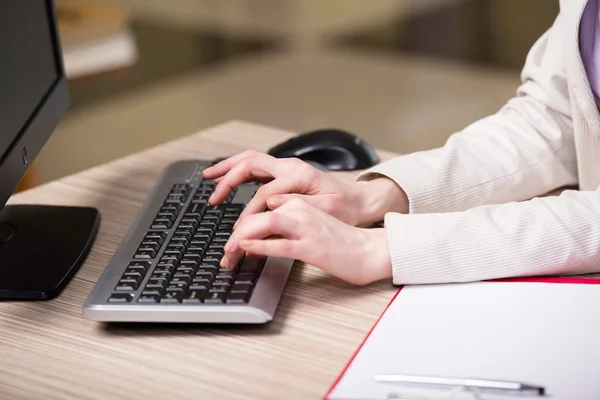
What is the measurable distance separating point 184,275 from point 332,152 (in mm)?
387

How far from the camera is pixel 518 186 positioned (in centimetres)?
101

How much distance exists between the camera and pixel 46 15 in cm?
111

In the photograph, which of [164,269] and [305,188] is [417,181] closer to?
[305,188]

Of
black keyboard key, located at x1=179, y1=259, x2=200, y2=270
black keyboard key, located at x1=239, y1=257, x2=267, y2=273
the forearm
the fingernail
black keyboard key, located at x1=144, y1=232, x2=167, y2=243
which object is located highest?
the forearm

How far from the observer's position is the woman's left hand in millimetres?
799

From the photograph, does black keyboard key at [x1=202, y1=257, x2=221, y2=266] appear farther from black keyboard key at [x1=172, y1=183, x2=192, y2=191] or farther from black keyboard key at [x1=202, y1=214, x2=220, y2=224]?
black keyboard key at [x1=172, y1=183, x2=192, y2=191]

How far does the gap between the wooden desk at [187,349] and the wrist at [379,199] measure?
0.36 ft

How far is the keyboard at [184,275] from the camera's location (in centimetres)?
76

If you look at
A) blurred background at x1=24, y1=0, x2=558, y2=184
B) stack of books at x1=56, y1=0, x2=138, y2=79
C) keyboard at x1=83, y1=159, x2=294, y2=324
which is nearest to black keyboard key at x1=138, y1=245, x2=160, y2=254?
keyboard at x1=83, y1=159, x2=294, y2=324

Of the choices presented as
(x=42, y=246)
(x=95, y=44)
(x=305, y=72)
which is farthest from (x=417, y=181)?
(x=305, y=72)

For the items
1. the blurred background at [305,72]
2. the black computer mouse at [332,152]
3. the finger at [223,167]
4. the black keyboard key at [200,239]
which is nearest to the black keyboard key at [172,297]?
the black keyboard key at [200,239]

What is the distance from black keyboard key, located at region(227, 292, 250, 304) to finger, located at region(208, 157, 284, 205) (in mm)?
185

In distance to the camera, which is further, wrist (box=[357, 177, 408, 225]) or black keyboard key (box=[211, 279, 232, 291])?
wrist (box=[357, 177, 408, 225])

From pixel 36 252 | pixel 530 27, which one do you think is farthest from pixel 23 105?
pixel 530 27
